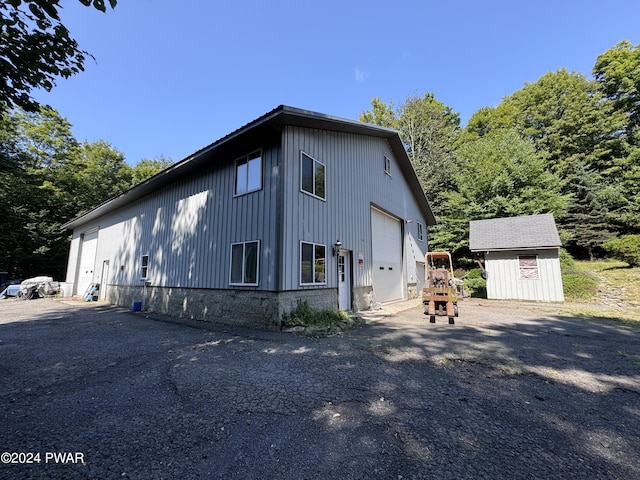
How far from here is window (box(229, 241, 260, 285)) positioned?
A: 7.98 meters

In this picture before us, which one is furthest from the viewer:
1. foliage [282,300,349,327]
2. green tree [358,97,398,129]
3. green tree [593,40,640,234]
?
green tree [358,97,398,129]

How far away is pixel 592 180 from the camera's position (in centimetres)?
2042

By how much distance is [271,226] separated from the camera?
7699 mm

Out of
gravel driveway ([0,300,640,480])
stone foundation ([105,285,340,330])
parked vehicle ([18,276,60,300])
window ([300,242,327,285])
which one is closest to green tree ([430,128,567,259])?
gravel driveway ([0,300,640,480])

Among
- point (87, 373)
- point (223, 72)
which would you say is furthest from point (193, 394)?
point (223, 72)

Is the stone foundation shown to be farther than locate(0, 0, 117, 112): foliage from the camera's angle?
Yes

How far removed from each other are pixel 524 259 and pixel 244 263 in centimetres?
1413

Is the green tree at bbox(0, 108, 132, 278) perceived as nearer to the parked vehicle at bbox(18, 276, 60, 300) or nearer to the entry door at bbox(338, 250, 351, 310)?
the parked vehicle at bbox(18, 276, 60, 300)

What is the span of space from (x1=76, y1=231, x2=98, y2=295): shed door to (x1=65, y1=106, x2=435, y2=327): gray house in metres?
4.50

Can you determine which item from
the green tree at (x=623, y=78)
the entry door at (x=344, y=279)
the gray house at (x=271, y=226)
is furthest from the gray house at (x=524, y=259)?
the green tree at (x=623, y=78)

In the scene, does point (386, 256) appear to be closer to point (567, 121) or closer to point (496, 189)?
point (496, 189)

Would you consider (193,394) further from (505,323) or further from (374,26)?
(374,26)

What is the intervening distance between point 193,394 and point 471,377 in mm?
3919

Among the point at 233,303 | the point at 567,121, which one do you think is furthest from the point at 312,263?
the point at 567,121
